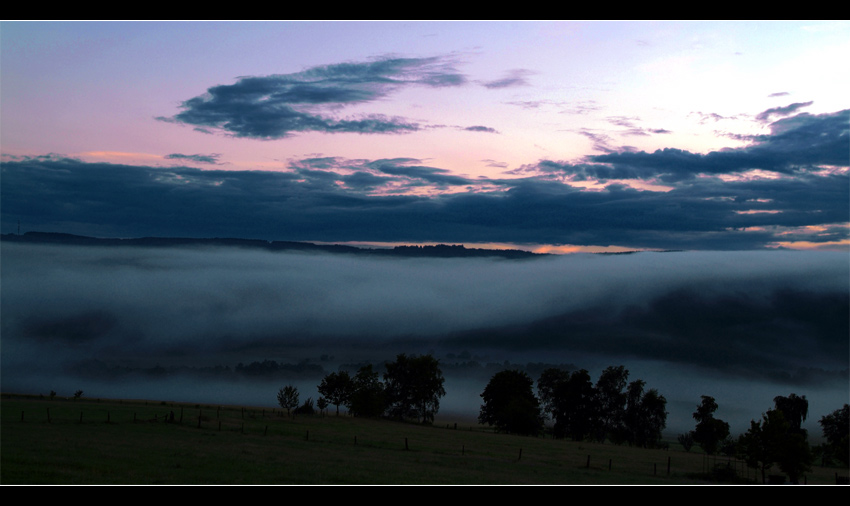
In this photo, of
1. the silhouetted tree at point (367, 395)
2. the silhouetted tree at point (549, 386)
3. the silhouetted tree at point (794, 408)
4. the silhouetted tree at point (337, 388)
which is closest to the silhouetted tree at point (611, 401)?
the silhouetted tree at point (549, 386)

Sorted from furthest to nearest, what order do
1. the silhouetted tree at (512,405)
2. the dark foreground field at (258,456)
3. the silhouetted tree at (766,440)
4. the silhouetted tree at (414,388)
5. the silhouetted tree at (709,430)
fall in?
the silhouetted tree at (414,388)
the silhouetted tree at (709,430)
the silhouetted tree at (512,405)
the silhouetted tree at (766,440)
the dark foreground field at (258,456)

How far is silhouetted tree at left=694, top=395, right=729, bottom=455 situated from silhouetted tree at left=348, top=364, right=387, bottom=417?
71.1 m

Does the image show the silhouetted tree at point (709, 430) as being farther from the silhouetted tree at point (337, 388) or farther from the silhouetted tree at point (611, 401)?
the silhouetted tree at point (337, 388)

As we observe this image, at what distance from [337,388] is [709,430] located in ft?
291

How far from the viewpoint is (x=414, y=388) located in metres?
135

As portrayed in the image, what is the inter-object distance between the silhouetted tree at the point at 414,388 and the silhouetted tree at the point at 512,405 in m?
13.9

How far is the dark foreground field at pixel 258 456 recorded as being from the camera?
106 feet

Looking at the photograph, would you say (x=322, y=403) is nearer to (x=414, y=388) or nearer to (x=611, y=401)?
(x=414, y=388)

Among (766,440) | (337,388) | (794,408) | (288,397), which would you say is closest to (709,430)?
(794,408)

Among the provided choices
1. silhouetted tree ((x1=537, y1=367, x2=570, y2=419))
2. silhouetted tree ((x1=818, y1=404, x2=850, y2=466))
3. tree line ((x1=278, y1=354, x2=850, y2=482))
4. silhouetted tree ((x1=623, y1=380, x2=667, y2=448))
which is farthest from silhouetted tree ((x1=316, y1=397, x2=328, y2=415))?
silhouetted tree ((x1=818, y1=404, x2=850, y2=466))

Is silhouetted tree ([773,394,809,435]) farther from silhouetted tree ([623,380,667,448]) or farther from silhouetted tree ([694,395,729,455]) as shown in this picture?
silhouetted tree ([623,380,667,448])

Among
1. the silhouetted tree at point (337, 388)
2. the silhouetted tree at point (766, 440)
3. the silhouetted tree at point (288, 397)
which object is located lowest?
the silhouetted tree at point (288, 397)

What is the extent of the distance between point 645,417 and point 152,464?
124409 millimetres
